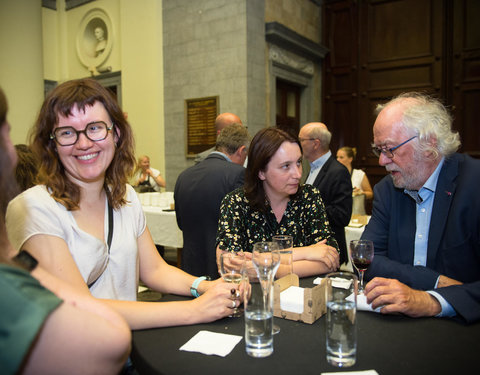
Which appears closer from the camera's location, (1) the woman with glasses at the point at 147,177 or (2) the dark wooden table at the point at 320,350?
(2) the dark wooden table at the point at 320,350

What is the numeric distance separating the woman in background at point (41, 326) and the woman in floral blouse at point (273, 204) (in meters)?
1.47

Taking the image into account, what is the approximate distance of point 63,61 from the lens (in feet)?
30.9

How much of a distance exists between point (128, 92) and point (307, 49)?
3790 millimetres

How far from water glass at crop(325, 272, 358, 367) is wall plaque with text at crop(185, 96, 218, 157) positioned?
227 inches

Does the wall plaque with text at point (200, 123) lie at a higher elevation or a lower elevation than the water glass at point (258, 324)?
higher

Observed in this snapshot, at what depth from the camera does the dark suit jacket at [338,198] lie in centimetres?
354

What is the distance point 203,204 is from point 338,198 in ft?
4.25

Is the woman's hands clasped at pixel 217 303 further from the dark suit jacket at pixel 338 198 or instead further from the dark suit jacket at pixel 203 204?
the dark suit jacket at pixel 338 198

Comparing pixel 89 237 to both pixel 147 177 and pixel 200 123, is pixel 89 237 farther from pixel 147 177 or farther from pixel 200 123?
pixel 200 123

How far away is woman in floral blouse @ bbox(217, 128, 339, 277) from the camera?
233 cm

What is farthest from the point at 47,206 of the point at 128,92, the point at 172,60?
the point at 128,92

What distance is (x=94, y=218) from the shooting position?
1595 millimetres

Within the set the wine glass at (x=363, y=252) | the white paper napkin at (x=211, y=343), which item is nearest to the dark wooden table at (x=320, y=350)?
the white paper napkin at (x=211, y=343)

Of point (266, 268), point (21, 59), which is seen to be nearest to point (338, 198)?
point (266, 268)
